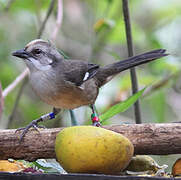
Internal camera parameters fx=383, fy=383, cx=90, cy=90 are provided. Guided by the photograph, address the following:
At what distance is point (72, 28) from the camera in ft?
14.9

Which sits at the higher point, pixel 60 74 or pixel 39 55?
pixel 39 55

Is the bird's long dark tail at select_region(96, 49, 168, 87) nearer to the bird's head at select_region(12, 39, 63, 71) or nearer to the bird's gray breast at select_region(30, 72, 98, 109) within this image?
the bird's gray breast at select_region(30, 72, 98, 109)

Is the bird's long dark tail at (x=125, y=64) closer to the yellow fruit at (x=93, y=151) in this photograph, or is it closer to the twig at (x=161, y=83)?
the twig at (x=161, y=83)

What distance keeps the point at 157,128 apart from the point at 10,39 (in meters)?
2.77

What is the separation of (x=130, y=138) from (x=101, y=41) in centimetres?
184

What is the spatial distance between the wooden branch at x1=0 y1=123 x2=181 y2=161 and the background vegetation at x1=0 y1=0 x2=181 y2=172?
3.24 feet

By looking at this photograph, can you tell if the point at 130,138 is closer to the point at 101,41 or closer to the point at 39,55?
the point at 39,55

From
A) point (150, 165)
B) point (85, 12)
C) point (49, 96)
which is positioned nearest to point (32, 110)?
point (49, 96)

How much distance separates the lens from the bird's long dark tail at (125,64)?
2.54 metres

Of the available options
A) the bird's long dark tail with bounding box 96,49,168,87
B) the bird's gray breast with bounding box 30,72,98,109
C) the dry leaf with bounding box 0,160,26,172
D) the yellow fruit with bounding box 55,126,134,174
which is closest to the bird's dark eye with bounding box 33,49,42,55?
the bird's gray breast with bounding box 30,72,98,109

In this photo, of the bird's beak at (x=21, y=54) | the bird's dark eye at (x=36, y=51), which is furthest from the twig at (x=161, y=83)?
the bird's beak at (x=21, y=54)

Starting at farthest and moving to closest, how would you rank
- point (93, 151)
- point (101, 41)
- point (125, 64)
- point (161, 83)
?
1. point (101, 41)
2. point (161, 83)
3. point (125, 64)
4. point (93, 151)

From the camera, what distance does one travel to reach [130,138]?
1.57 metres

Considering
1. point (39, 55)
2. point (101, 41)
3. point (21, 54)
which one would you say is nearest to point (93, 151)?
point (21, 54)
